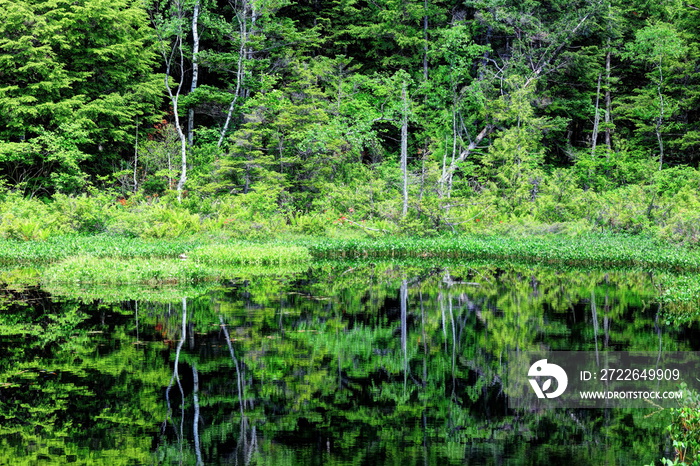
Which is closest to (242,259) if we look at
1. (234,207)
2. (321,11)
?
(234,207)

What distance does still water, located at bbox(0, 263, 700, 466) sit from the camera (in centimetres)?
553

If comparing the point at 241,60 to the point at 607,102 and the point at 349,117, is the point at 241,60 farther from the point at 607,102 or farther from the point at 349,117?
the point at 607,102

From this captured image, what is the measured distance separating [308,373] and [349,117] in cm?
2262

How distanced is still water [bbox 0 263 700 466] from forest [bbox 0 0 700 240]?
26.7 ft

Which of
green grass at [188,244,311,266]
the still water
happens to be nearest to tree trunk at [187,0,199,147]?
green grass at [188,244,311,266]

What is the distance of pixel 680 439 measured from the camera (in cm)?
493

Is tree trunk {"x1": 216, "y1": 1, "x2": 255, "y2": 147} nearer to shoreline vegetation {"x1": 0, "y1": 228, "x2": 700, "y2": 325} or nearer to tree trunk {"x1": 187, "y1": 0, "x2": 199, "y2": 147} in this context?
tree trunk {"x1": 187, "y1": 0, "x2": 199, "y2": 147}

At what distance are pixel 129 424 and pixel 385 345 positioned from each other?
4.01m

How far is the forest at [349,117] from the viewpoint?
71.5 ft

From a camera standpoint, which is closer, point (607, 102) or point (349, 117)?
point (349, 117)
